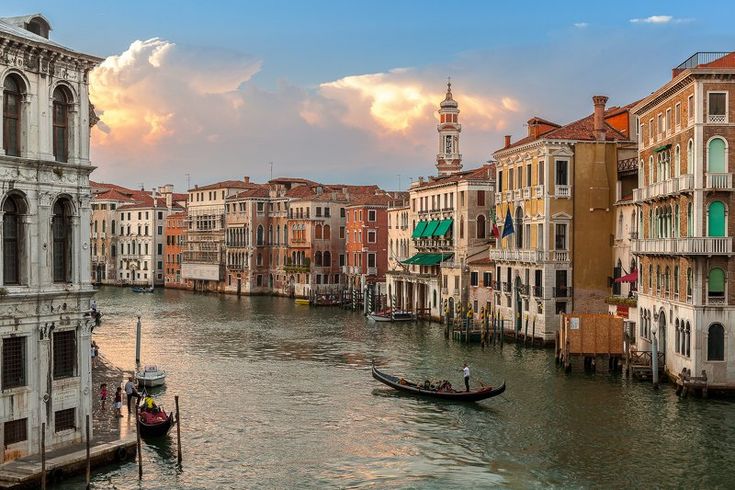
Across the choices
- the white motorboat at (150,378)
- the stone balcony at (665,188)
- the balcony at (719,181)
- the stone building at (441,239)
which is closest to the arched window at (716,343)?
the balcony at (719,181)

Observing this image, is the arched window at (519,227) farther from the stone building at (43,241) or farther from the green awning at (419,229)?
the stone building at (43,241)

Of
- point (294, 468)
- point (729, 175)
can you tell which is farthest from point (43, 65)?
point (729, 175)

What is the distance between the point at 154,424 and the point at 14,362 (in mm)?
5719

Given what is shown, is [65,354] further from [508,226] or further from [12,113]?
[508,226]

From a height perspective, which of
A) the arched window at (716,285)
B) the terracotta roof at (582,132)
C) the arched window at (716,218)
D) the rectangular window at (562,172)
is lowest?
the arched window at (716,285)

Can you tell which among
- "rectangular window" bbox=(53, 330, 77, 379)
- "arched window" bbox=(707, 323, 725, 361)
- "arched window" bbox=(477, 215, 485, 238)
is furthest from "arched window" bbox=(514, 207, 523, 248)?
"rectangular window" bbox=(53, 330, 77, 379)

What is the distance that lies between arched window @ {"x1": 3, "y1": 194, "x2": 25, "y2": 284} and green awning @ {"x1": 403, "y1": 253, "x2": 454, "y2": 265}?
38.9m

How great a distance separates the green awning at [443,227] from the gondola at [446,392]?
2573 centimetres

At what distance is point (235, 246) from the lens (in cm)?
8638

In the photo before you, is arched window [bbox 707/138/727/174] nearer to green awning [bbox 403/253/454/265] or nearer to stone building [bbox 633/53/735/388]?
stone building [bbox 633/53/735/388]

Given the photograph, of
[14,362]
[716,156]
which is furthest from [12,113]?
[716,156]

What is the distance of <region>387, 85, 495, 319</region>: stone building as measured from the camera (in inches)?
2121

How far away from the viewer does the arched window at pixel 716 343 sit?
2753cm

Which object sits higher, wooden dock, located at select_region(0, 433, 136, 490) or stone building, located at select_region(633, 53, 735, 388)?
stone building, located at select_region(633, 53, 735, 388)
